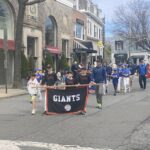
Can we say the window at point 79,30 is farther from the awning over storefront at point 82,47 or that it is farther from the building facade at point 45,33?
the awning over storefront at point 82,47

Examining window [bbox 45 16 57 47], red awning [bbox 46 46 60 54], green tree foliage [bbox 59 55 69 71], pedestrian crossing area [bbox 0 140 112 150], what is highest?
window [bbox 45 16 57 47]

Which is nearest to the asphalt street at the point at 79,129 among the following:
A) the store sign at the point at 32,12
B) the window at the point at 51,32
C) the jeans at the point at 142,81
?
the jeans at the point at 142,81

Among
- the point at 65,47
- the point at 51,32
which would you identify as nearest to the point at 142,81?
the point at 51,32

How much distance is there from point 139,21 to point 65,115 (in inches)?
2226

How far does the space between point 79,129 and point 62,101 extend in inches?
136

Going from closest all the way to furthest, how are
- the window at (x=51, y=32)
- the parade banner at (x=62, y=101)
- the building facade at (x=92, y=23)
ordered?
the parade banner at (x=62, y=101) → the window at (x=51, y=32) → the building facade at (x=92, y=23)

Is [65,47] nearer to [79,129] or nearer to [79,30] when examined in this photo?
[79,30]

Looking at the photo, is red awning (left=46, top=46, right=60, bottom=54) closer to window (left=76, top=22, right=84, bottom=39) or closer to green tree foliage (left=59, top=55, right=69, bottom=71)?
green tree foliage (left=59, top=55, right=69, bottom=71)

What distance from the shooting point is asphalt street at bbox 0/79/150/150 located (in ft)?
32.7

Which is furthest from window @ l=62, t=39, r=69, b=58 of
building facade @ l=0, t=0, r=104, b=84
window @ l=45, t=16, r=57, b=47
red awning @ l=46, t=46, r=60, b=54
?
red awning @ l=46, t=46, r=60, b=54

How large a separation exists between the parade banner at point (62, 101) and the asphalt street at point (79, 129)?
0.41 metres

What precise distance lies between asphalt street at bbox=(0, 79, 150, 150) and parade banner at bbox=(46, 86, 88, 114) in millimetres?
413

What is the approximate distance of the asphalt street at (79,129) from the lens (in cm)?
996

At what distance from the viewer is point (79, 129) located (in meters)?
12.2
